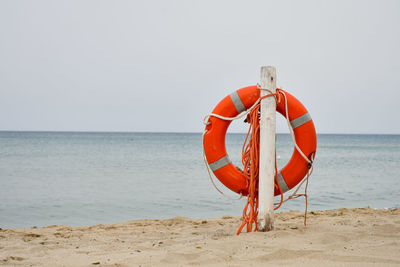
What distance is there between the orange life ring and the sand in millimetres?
436

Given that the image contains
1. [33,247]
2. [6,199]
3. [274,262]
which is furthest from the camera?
[6,199]

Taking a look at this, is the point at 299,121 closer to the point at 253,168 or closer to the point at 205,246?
the point at 253,168

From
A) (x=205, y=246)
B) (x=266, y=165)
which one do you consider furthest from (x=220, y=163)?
(x=205, y=246)

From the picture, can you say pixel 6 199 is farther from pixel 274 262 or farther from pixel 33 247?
pixel 274 262

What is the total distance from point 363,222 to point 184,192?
444 cm

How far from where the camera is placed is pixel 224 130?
10.6 feet

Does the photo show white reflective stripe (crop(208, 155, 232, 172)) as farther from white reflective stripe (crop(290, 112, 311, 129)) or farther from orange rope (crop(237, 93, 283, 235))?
white reflective stripe (crop(290, 112, 311, 129))

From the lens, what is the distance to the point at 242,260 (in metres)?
2.17

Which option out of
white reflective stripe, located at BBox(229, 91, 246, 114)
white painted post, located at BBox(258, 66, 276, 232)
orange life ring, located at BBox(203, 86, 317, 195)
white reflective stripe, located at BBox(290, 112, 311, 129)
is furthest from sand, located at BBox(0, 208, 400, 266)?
white reflective stripe, located at BBox(229, 91, 246, 114)

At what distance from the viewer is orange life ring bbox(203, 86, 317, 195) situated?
311 cm

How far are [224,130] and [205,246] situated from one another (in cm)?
108

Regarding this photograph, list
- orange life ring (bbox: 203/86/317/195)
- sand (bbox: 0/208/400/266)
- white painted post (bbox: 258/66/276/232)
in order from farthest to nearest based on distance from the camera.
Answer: orange life ring (bbox: 203/86/317/195) < white painted post (bbox: 258/66/276/232) < sand (bbox: 0/208/400/266)

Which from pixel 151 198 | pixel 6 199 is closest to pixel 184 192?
pixel 151 198

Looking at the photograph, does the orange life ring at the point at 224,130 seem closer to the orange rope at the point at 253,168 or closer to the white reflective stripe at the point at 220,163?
the white reflective stripe at the point at 220,163
